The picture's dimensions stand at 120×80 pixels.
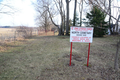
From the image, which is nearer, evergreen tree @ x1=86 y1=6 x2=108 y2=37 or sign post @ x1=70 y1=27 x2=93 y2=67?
sign post @ x1=70 y1=27 x2=93 y2=67

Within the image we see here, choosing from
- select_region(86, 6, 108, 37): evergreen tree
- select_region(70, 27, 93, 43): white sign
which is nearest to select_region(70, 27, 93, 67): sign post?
select_region(70, 27, 93, 43): white sign

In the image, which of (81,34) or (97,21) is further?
(97,21)

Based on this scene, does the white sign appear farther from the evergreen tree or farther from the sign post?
the evergreen tree

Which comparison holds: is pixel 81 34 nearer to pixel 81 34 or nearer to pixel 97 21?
pixel 81 34

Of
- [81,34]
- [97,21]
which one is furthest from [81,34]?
[97,21]

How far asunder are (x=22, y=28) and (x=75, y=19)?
12.0 meters

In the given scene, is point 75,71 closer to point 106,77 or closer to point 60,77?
point 60,77

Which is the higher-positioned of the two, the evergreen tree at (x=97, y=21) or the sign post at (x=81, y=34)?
the evergreen tree at (x=97, y=21)

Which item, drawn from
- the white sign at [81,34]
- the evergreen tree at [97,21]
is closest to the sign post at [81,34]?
the white sign at [81,34]

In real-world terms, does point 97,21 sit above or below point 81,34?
above

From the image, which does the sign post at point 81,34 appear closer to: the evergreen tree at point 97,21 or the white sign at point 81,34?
the white sign at point 81,34

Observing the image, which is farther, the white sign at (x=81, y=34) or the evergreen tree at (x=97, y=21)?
the evergreen tree at (x=97, y=21)

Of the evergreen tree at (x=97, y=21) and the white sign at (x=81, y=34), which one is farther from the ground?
the evergreen tree at (x=97, y=21)

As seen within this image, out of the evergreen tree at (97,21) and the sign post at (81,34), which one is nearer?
the sign post at (81,34)
